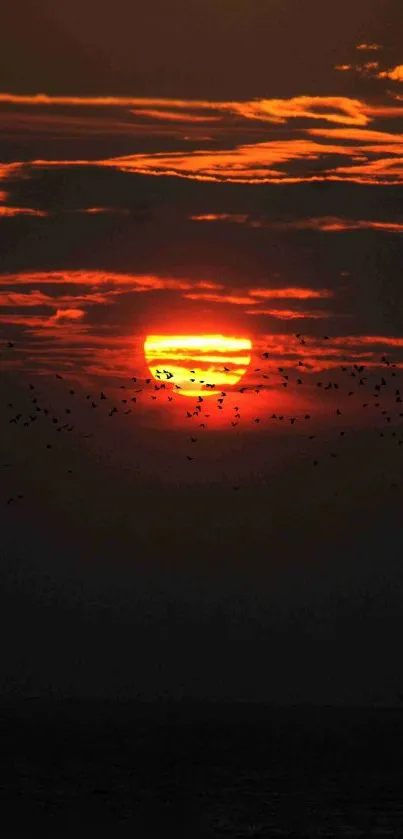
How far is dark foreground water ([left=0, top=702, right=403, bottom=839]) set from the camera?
292 ft

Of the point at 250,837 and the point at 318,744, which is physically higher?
the point at 318,744

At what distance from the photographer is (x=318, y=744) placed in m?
177

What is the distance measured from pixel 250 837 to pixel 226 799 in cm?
1869

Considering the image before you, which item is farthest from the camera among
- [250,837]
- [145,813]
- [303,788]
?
[303,788]

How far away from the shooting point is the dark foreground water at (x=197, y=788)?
8912 centimetres

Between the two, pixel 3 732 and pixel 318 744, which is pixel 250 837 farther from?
pixel 3 732

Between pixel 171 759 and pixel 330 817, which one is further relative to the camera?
pixel 171 759

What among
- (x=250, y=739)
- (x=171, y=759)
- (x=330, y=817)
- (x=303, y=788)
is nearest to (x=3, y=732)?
(x=250, y=739)

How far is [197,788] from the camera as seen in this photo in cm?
11188

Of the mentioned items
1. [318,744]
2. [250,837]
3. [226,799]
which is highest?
[318,744]

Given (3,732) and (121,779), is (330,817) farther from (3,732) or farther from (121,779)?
(3,732)

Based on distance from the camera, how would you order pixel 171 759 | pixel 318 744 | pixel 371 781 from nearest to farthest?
1. pixel 371 781
2. pixel 171 759
3. pixel 318 744

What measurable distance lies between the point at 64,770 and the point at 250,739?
197 feet

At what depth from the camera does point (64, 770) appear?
126250 millimetres
